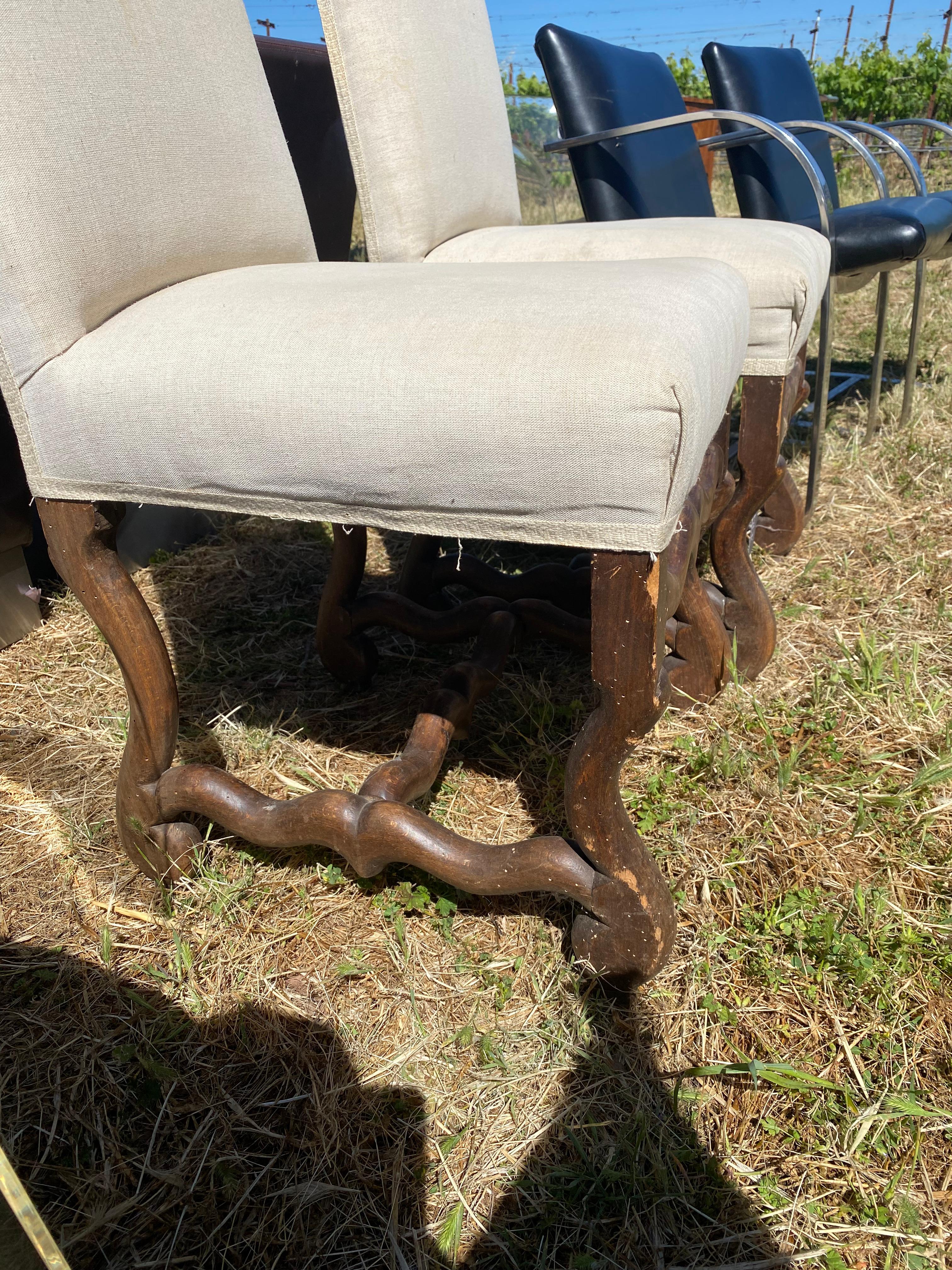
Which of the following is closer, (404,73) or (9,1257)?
(9,1257)

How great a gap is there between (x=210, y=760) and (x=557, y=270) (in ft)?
3.01

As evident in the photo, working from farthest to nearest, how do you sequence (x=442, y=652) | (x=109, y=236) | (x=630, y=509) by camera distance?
(x=442, y=652) → (x=109, y=236) → (x=630, y=509)

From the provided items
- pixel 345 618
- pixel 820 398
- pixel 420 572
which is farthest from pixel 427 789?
pixel 820 398

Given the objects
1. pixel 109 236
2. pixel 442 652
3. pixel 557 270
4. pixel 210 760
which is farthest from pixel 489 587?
pixel 109 236

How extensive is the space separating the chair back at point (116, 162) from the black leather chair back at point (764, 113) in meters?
1.93

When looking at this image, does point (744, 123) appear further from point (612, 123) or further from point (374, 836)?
point (374, 836)

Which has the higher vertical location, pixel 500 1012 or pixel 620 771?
pixel 620 771

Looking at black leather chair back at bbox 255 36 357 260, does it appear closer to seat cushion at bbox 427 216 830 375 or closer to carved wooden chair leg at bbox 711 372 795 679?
seat cushion at bbox 427 216 830 375

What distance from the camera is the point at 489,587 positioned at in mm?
1601

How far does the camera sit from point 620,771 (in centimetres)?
93

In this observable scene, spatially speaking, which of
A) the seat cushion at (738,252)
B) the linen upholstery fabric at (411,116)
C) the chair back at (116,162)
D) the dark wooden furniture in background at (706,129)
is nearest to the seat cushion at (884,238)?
the seat cushion at (738,252)

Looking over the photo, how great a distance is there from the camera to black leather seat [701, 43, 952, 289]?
84.9 inches

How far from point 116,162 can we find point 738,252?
0.87 m

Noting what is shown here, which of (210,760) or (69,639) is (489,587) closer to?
(210,760)
